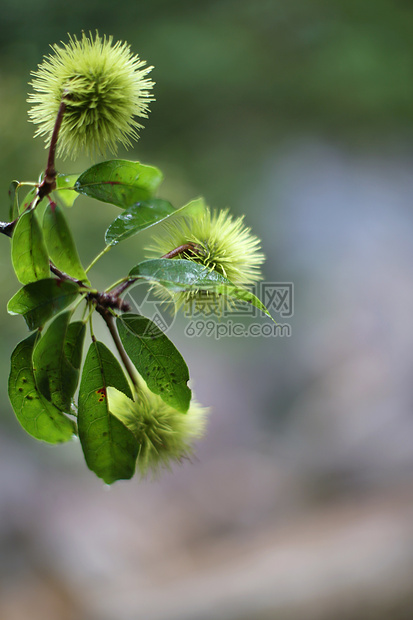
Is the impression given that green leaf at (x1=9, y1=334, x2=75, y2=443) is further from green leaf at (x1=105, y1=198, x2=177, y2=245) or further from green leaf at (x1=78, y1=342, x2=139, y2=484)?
green leaf at (x1=105, y1=198, x2=177, y2=245)

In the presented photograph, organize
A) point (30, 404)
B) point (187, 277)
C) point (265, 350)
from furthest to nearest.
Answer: point (265, 350) < point (30, 404) < point (187, 277)

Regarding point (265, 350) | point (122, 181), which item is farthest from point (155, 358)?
point (265, 350)

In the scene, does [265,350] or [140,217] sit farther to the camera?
[265,350]

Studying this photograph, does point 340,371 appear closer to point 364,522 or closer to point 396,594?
point 364,522

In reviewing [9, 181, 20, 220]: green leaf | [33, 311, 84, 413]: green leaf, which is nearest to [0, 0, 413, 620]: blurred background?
[9, 181, 20, 220]: green leaf

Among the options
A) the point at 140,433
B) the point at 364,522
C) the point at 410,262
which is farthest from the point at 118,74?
the point at 410,262

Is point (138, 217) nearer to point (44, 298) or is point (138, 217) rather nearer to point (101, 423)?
point (44, 298)
